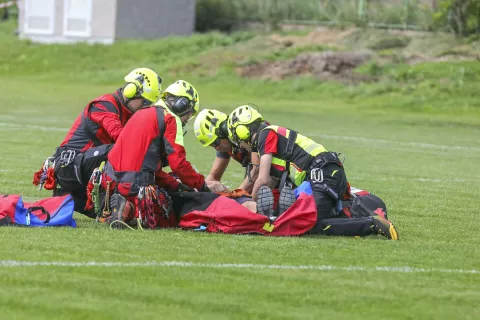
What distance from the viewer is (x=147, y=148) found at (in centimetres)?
1023

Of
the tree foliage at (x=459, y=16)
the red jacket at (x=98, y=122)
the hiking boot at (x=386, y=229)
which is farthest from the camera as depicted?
the tree foliage at (x=459, y=16)

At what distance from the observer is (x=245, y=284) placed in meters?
7.11

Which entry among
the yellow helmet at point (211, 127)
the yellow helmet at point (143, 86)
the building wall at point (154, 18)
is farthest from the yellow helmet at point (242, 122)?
the building wall at point (154, 18)

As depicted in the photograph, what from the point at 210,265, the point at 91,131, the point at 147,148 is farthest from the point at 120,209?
the point at 210,265

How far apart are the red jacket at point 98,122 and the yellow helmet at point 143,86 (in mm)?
176

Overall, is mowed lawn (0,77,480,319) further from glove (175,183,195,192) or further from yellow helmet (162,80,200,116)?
yellow helmet (162,80,200,116)

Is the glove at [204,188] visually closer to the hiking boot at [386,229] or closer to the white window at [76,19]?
the hiking boot at [386,229]

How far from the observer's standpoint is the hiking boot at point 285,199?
33.9ft

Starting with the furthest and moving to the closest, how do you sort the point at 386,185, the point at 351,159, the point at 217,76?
1. the point at 217,76
2. the point at 351,159
3. the point at 386,185

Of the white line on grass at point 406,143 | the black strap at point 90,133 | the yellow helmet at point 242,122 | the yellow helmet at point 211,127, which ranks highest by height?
the yellow helmet at point 242,122

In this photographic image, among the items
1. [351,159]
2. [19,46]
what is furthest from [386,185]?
[19,46]

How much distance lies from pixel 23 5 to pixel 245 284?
160 ft

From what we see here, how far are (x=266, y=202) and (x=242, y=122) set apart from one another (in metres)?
1.08

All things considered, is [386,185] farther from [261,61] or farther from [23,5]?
[23,5]
